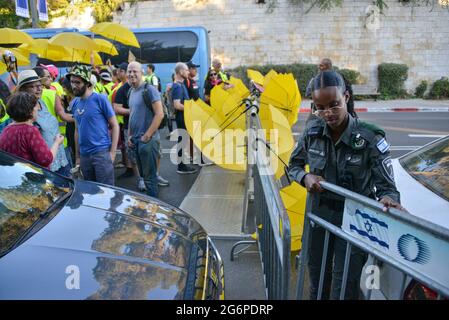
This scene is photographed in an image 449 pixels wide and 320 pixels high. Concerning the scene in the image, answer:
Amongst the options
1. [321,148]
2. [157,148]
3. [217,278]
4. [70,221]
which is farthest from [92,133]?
[321,148]

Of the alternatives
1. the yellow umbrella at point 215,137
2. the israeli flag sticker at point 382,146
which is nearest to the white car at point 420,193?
the israeli flag sticker at point 382,146

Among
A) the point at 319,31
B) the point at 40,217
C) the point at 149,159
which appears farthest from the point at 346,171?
the point at 319,31

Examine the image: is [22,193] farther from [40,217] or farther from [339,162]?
[339,162]

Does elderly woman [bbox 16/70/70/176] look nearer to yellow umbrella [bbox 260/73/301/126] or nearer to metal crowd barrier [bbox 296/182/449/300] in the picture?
yellow umbrella [bbox 260/73/301/126]

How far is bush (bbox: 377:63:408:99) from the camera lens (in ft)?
61.6

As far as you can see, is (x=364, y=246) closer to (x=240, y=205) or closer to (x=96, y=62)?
(x=240, y=205)

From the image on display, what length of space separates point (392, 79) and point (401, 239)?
763 inches

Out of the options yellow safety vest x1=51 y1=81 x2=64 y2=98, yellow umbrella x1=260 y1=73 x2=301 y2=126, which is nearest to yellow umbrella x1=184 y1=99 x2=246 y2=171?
yellow umbrella x1=260 y1=73 x2=301 y2=126

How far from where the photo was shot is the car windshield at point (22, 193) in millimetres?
2061

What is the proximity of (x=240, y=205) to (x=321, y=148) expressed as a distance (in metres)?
2.92

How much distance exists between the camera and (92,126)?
4004 mm

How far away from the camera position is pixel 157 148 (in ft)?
15.5

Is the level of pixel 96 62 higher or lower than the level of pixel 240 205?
higher

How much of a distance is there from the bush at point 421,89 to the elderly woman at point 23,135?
773 inches
